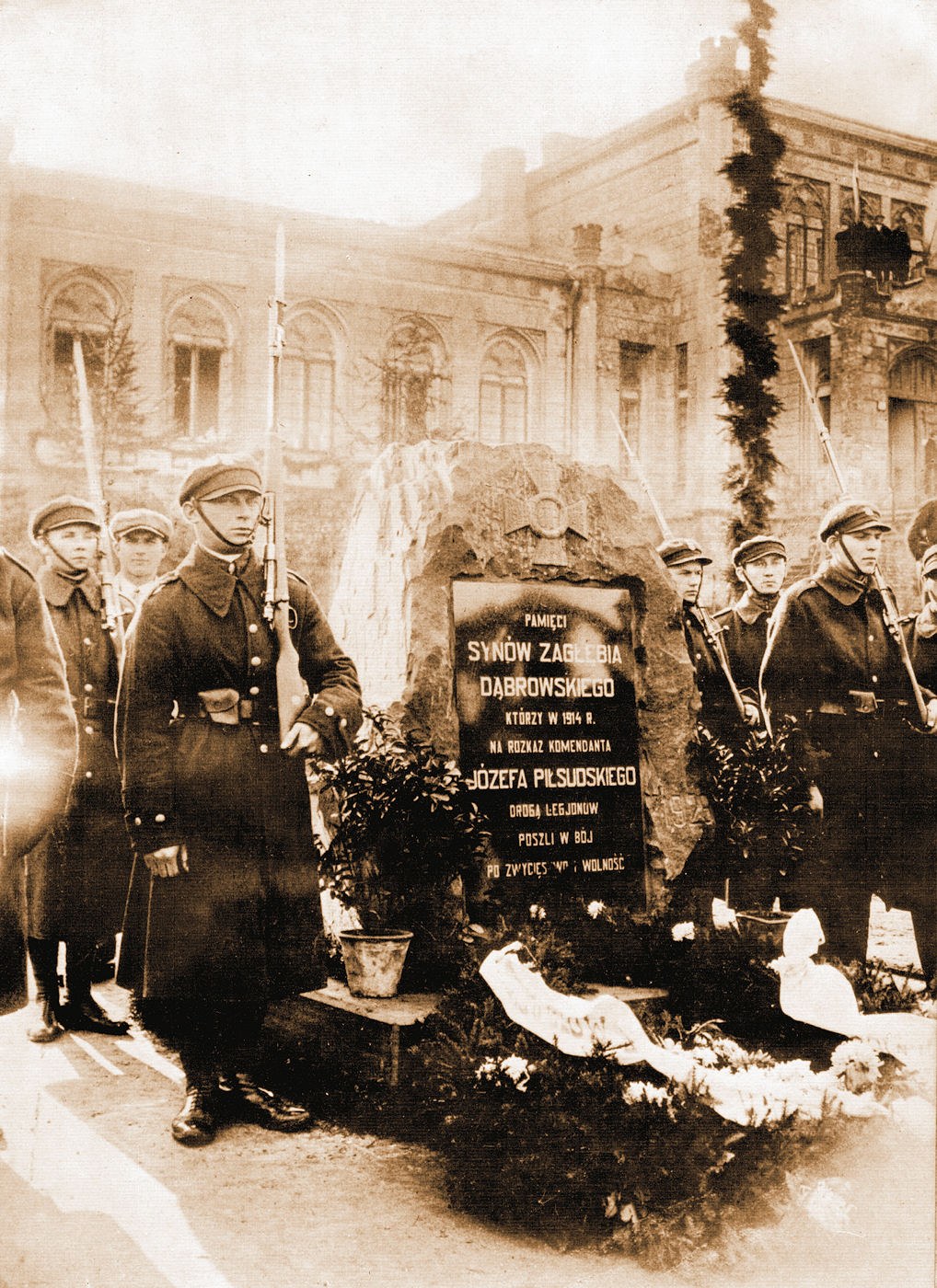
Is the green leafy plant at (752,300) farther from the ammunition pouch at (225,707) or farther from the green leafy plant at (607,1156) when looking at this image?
the green leafy plant at (607,1156)

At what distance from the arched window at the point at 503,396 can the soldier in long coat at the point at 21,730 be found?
6.65 ft

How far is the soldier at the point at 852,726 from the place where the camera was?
16.2 ft

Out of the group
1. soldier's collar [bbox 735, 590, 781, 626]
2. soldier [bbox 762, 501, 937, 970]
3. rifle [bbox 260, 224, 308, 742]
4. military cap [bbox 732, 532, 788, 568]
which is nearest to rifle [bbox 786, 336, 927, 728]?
soldier [bbox 762, 501, 937, 970]

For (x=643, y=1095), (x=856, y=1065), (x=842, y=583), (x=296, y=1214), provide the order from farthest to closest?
(x=842, y=583)
(x=856, y=1065)
(x=643, y=1095)
(x=296, y=1214)

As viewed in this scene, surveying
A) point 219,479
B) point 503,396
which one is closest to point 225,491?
point 219,479

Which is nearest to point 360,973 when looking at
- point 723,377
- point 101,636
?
point 101,636

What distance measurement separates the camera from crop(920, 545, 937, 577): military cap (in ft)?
16.3

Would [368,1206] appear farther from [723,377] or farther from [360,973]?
[723,377]

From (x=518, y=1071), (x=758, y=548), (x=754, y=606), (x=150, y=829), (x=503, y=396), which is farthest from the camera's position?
(x=754, y=606)

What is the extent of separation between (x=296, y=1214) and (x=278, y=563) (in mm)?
1901

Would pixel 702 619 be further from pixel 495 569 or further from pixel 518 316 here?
pixel 518 316

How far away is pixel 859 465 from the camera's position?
16.9ft

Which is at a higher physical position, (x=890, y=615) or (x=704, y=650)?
(x=890, y=615)

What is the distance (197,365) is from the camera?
3.96 metres
